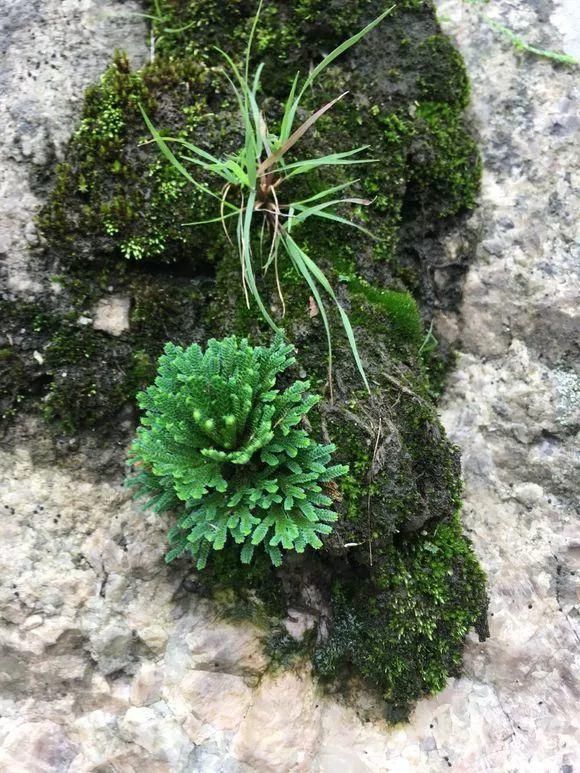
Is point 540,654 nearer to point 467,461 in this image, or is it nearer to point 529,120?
point 467,461

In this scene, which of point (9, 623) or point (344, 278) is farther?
point (344, 278)

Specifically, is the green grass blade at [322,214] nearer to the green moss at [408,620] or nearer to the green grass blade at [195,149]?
the green grass blade at [195,149]

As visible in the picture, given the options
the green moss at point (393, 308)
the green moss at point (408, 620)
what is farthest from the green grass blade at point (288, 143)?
the green moss at point (408, 620)

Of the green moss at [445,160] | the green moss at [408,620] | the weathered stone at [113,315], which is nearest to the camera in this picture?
the green moss at [408,620]

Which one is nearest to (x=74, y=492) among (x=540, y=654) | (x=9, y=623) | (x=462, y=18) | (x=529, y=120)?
(x=9, y=623)

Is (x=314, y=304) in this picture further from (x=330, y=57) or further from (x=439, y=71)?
(x=439, y=71)

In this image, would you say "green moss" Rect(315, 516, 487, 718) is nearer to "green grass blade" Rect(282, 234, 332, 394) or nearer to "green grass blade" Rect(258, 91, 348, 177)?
"green grass blade" Rect(282, 234, 332, 394)
